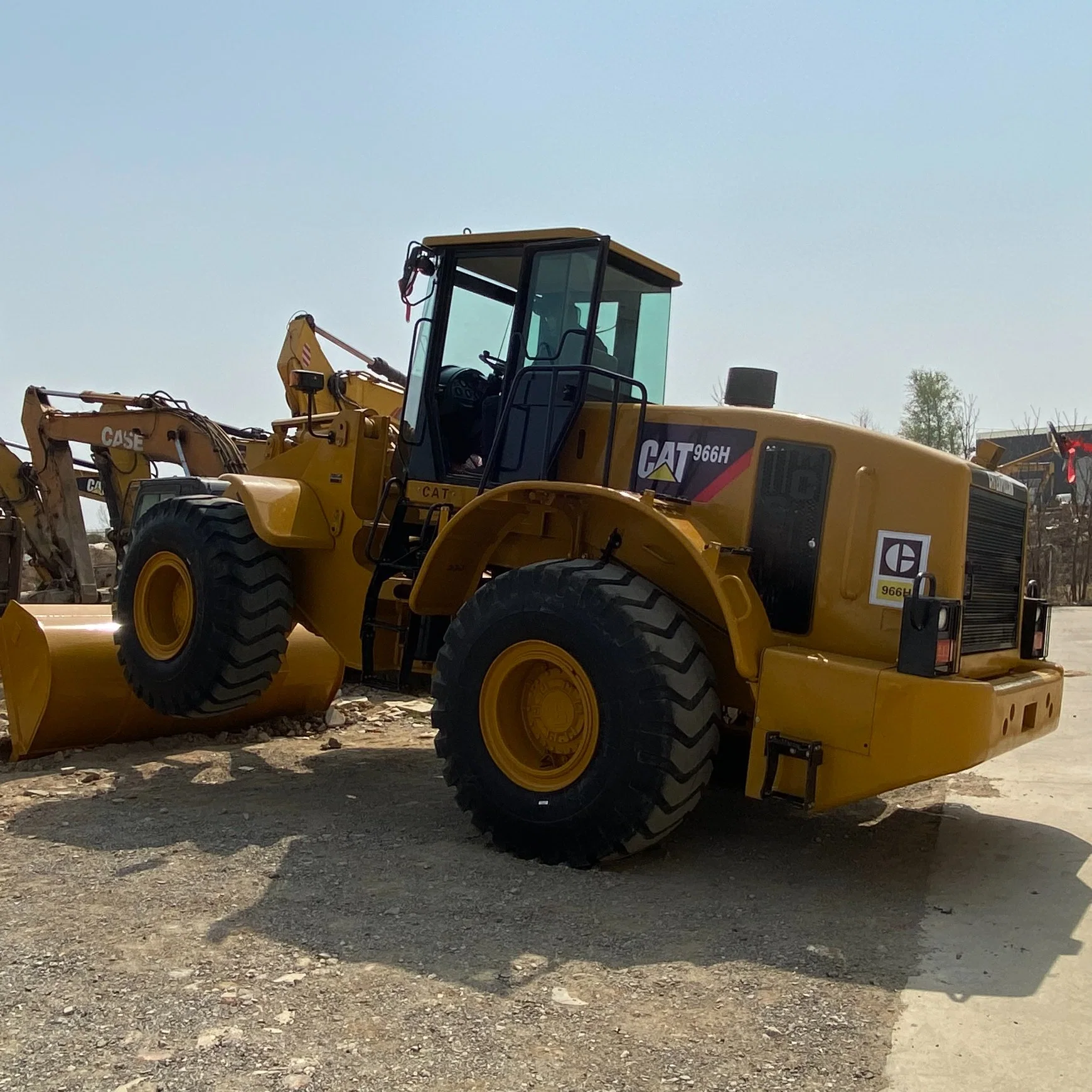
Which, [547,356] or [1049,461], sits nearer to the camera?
[547,356]

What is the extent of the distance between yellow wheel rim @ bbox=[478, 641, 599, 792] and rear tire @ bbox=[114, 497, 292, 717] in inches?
66.8

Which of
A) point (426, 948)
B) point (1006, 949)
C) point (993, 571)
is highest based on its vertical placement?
point (993, 571)

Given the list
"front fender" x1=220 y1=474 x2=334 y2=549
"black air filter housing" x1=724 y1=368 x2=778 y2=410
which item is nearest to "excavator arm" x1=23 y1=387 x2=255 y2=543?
"front fender" x1=220 y1=474 x2=334 y2=549

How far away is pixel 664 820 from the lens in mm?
4488

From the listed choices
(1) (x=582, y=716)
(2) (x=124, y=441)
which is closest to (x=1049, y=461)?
(2) (x=124, y=441)

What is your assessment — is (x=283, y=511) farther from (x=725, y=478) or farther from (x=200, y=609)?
(x=725, y=478)

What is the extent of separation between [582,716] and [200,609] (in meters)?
2.35

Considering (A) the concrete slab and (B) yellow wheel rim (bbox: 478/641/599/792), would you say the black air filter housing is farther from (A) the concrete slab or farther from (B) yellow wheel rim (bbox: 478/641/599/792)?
(A) the concrete slab

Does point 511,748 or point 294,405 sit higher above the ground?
point 294,405

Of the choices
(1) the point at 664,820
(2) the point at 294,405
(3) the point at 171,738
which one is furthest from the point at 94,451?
(1) the point at 664,820

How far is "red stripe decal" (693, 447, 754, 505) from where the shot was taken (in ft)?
16.6

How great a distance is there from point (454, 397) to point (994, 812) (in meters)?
3.62

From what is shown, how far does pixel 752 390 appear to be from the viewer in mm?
5648

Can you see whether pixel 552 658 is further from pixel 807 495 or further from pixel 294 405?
pixel 294 405
